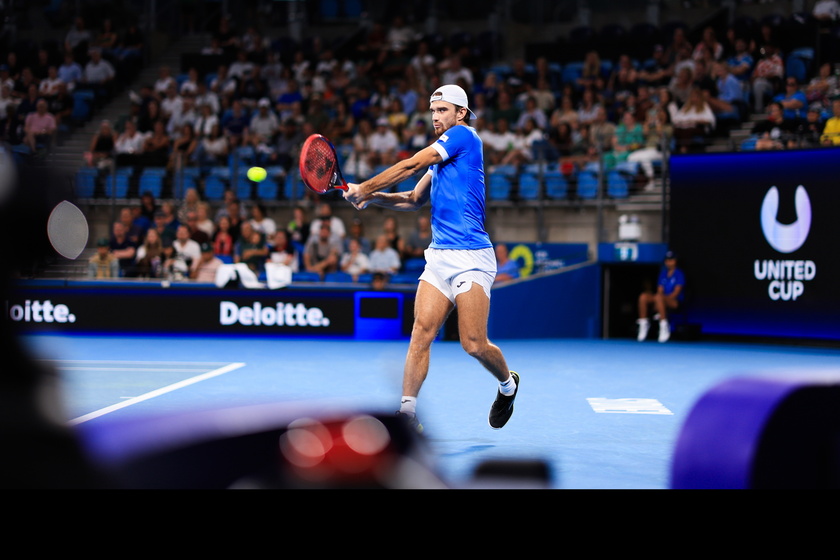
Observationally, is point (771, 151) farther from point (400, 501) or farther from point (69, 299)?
point (400, 501)

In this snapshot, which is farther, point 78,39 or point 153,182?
point 78,39

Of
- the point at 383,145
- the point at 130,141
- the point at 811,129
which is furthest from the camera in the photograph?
the point at 130,141

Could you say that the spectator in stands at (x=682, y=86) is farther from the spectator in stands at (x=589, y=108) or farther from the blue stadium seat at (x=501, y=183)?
the blue stadium seat at (x=501, y=183)

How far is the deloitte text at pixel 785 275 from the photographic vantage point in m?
15.0

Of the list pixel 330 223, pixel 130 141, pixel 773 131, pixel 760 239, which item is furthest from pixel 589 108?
pixel 130 141

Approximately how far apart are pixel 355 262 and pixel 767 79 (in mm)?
8081

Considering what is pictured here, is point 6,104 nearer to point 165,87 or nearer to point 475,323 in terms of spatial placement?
point 165,87

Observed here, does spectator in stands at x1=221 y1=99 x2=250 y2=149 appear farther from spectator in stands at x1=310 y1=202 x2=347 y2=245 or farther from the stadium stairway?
spectator in stands at x1=310 y1=202 x2=347 y2=245

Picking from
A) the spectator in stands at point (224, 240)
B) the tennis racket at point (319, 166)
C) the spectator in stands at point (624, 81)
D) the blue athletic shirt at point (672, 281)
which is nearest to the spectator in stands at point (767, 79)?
the spectator in stands at point (624, 81)

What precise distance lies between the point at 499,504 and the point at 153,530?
51 cm

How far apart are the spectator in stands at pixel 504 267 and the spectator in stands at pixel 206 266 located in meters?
4.82

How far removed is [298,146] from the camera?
19812 mm

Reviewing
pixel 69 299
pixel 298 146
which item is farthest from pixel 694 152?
pixel 69 299

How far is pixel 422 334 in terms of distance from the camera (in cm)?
629
